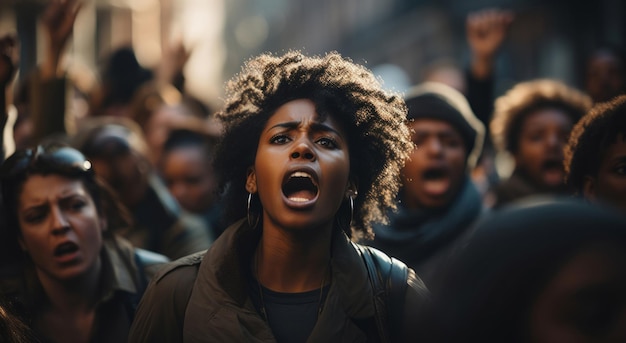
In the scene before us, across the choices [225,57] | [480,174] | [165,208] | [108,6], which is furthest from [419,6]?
[225,57]

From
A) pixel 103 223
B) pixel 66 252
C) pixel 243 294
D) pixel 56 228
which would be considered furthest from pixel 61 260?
pixel 243 294

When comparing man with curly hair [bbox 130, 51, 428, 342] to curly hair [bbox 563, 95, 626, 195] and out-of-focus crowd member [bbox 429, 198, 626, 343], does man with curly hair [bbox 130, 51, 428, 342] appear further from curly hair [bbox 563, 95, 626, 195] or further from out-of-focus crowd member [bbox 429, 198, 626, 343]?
out-of-focus crowd member [bbox 429, 198, 626, 343]

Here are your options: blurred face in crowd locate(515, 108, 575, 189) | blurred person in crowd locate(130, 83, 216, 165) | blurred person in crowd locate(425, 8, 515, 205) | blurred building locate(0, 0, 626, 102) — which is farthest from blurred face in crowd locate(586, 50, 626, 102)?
blurred person in crowd locate(130, 83, 216, 165)

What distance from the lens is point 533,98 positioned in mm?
6621

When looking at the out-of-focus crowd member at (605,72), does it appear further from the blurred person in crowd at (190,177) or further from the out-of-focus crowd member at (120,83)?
the out-of-focus crowd member at (120,83)

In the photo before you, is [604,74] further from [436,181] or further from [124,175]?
[124,175]

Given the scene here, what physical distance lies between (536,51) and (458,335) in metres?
18.1

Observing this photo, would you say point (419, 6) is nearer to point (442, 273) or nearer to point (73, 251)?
point (73, 251)

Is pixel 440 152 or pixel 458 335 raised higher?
pixel 440 152

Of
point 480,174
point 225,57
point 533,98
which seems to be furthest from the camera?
point 225,57

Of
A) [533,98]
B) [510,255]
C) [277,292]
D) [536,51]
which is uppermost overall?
[536,51]

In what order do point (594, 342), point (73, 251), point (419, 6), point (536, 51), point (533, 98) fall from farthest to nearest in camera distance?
point (419, 6) < point (536, 51) < point (533, 98) < point (73, 251) < point (594, 342)

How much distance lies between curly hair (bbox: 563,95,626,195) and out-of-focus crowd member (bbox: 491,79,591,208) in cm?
183

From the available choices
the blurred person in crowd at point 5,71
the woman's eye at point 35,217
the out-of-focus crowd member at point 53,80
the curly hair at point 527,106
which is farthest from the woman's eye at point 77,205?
the curly hair at point 527,106
